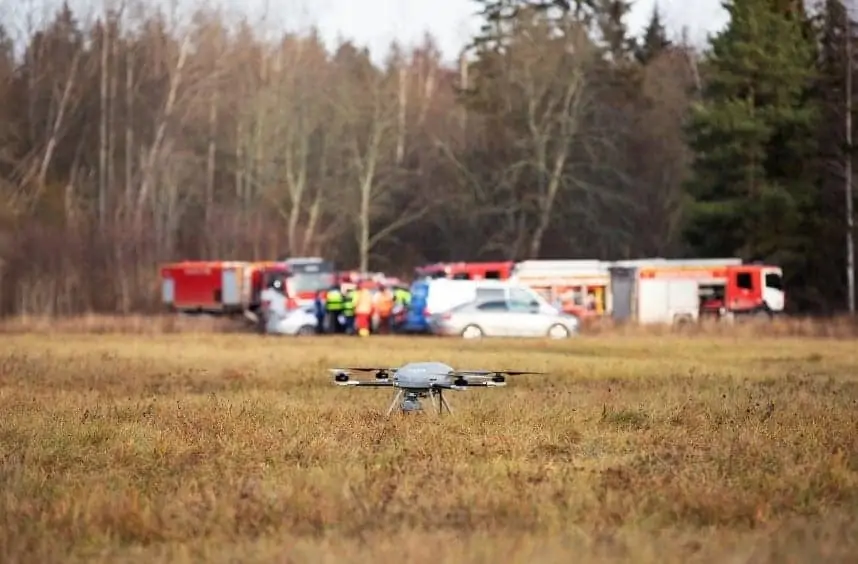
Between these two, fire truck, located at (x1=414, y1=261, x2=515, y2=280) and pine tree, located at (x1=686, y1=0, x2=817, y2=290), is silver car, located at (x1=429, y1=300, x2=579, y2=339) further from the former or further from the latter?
pine tree, located at (x1=686, y1=0, x2=817, y2=290)

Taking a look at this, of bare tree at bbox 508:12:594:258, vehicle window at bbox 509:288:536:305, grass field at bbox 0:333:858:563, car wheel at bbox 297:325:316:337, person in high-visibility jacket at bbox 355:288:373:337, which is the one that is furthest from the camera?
bare tree at bbox 508:12:594:258

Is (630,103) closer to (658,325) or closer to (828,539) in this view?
(658,325)

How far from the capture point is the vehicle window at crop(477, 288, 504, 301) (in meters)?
38.7

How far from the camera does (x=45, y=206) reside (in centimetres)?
5753

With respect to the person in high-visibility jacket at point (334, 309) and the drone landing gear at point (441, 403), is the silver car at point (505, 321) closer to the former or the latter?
the person in high-visibility jacket at point (334, 309)

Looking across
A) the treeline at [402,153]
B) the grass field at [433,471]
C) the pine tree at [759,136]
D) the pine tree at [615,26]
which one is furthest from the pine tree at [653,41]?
the grass field at [433,471]

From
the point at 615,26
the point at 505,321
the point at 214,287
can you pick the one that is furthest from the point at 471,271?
the point at 615,26

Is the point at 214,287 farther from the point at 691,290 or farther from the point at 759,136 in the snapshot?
the point at 759,136

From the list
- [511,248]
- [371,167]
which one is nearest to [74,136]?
[371,167]

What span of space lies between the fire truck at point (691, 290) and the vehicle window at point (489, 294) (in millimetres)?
7979

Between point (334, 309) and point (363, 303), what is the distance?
1223mm

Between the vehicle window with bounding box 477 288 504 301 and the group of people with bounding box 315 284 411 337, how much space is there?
2.35m

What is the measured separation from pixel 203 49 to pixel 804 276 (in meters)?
26.0

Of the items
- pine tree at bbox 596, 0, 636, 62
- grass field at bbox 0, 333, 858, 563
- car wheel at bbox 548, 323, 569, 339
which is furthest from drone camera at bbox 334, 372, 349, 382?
pine tree at bbox 596, 0, 636, 62
